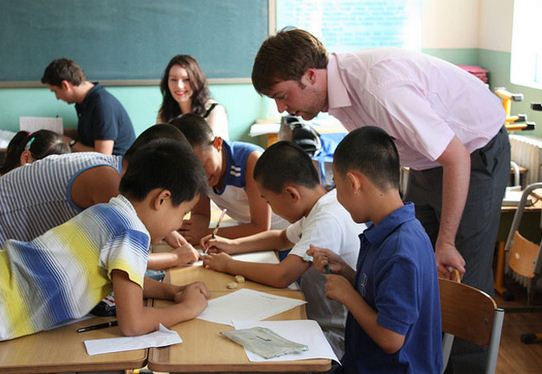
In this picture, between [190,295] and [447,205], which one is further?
[447,205]

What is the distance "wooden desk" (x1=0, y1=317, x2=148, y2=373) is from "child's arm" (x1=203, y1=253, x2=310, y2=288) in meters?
0.53

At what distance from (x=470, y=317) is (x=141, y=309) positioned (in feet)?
2.88

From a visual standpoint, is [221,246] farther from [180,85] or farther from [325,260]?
[180,85]

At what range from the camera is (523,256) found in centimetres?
371

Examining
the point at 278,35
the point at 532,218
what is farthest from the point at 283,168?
the point at 532,218

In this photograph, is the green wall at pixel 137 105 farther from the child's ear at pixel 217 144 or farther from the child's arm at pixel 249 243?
the child's arm at pixel 249 243

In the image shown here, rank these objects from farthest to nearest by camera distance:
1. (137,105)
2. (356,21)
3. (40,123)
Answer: (356,21), (137,105), (40,123)

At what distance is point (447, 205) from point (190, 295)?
79 centimetres

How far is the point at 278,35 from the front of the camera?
2359 millimetres

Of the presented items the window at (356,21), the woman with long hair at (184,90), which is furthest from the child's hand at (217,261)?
the window at (356,21)

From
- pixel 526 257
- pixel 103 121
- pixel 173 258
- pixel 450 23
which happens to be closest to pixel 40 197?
pixel 173 258

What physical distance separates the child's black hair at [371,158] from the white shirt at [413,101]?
24 cm

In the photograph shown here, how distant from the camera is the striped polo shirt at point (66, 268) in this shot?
1.75 metres

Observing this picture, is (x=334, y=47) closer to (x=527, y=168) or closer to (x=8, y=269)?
(x=527, y=168)
